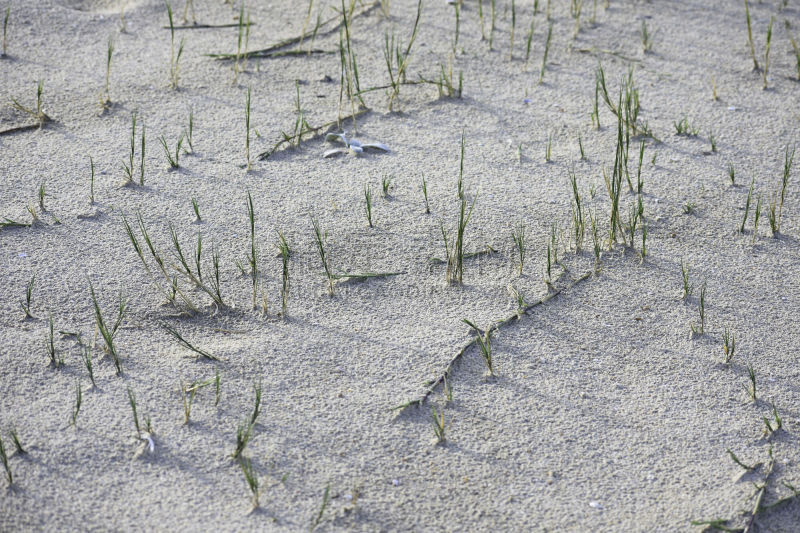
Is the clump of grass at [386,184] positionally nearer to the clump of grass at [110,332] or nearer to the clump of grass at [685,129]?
the clump of grass at [110,332]

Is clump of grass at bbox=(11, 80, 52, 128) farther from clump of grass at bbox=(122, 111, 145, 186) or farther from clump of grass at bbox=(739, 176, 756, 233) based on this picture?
clump of grass at bbox=(739, 176, 756, 233)

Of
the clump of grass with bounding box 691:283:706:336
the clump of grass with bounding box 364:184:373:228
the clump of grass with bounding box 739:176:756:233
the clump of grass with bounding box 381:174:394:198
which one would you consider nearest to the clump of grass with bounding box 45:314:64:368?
the clump of grass with bounding box 364:184:373:228

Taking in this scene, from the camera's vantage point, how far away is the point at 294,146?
3.58 metres

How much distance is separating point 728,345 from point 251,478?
151 cm

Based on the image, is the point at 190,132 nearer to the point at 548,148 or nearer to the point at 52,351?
the point at 52,351

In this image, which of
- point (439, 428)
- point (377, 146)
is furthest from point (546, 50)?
point (439, 428)

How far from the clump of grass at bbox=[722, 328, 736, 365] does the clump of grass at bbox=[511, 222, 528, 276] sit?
0.69m

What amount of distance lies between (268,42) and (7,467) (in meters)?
2.85

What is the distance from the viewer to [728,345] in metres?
2.60

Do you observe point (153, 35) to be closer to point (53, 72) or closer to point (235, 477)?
point (53, 72)

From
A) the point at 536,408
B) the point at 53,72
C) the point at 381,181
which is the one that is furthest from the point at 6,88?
the point at 536,408

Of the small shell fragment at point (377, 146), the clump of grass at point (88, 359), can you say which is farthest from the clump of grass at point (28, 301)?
the small shell fragment at point (377, 146)

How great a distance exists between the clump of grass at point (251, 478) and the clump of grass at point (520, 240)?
1200 mm

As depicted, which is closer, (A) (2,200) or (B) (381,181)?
(A) (2,200)
